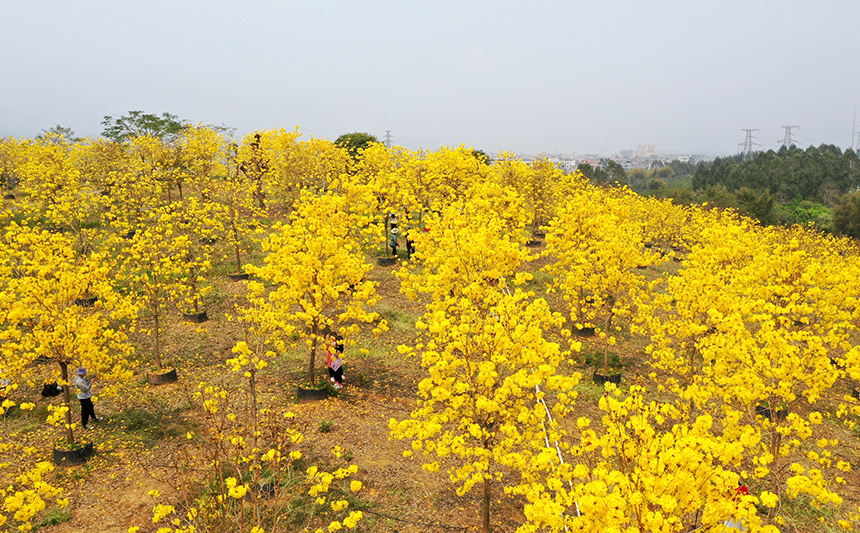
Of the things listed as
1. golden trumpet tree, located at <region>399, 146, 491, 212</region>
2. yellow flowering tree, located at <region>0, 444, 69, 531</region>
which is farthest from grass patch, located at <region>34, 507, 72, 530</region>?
golden trumpet tree, located at <region>399, 146, 491, 212</region>

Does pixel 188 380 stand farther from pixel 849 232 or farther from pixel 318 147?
pixel 849 232

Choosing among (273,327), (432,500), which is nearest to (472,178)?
(273,327)

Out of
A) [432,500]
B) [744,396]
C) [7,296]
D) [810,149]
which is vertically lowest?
[432,500]

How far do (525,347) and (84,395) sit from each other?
10473 millimetres

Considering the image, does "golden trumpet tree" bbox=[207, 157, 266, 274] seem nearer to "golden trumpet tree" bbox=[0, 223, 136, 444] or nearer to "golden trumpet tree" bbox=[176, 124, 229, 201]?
"golden trumpet tree" bbox=[176, 124, 229, 201]

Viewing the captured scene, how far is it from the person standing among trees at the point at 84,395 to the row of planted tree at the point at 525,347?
18.2 inches

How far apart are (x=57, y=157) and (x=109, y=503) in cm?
2449

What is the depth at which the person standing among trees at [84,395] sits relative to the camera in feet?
37.0

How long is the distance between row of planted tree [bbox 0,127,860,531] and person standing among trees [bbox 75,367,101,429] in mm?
461

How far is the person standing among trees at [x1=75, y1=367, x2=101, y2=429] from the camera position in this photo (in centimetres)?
1128

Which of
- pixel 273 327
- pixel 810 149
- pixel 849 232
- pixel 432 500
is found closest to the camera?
pixel 432 500

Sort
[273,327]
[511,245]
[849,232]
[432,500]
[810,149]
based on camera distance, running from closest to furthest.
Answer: [432,500] < [273,327] < [511,245] < [849,232] < [810,149]

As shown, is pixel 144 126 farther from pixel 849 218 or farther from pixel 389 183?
pixel 849 218

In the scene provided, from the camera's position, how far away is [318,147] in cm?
3412
